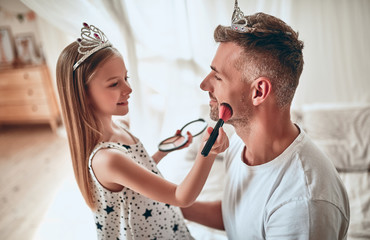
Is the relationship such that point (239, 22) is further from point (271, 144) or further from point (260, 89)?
point (271, 144)

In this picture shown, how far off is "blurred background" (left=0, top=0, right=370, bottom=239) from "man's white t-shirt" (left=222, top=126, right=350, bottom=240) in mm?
374

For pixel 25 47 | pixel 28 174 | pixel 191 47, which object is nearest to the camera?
pixel 191 47

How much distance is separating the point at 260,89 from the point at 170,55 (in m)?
1.03

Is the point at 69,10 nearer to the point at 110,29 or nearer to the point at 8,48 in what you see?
the point at 110,29

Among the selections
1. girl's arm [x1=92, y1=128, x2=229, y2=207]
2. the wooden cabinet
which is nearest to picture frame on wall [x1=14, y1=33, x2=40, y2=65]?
the wooden cabinet

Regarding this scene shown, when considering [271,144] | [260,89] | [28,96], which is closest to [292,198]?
[271,144]

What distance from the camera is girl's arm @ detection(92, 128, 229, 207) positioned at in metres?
0.77

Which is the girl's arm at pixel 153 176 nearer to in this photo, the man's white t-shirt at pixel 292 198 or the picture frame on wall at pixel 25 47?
the man's white t-shirt at pixel 292 198

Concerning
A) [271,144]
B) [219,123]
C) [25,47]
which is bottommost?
[271,144]

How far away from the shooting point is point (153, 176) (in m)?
0.81

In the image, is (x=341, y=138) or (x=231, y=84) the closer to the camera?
(x=231, y=84)

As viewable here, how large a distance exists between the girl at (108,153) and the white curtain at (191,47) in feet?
1.76

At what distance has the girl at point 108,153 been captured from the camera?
0.78 meters

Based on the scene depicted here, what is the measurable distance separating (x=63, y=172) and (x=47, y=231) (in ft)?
3.41
